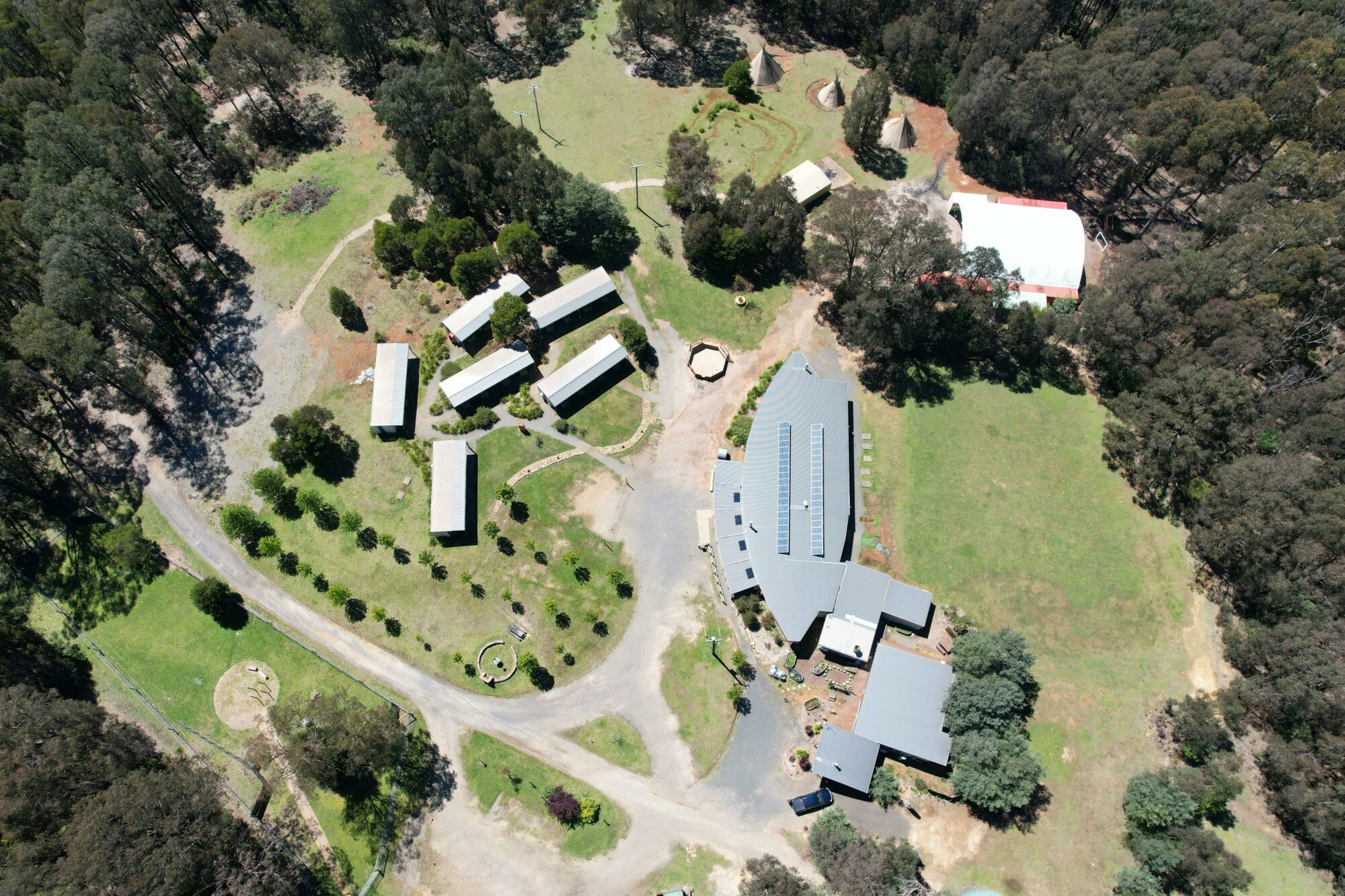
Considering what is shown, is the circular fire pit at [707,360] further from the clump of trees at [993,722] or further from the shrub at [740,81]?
the shrub at [740,81]

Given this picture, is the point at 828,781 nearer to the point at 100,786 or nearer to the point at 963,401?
the point at 963,401

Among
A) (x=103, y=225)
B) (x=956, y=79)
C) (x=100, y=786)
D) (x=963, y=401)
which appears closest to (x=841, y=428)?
(x=963, y=401)

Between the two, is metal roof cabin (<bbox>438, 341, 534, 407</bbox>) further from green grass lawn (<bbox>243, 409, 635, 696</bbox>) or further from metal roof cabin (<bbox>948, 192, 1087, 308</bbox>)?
metal roof cabin (<bbox>948, 192, 1087, 308</bbox>)

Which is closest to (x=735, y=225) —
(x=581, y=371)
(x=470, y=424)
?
(x=581, y=371)

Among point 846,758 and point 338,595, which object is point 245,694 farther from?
point 846,758

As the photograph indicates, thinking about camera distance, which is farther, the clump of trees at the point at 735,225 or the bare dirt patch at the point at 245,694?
the clump of trees at the point at 735,225

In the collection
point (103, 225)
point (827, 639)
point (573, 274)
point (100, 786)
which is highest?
point (103, 225)

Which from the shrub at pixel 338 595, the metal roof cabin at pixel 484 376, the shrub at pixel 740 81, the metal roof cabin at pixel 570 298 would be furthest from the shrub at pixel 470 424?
the shrub at pixel 740 81
